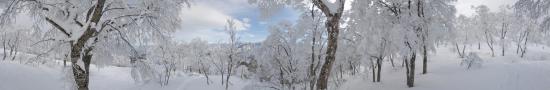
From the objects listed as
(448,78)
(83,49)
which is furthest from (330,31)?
(448,78)

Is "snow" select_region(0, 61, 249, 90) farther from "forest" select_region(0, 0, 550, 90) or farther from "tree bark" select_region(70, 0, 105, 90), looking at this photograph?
"tree bark" select_region(70, 0, 105, 90)

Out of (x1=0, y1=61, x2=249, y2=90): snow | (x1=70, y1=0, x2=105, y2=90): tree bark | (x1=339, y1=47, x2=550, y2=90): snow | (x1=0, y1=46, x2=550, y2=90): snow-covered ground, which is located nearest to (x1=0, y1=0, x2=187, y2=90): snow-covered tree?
(x1=70, y1=0, x2=105, y2=90): tree bark

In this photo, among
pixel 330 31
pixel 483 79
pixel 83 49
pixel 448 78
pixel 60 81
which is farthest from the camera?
pixel 60 81

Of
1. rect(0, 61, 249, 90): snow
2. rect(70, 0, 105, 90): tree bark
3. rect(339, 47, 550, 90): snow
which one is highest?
rect(70, 0, 105, 90): tree bark

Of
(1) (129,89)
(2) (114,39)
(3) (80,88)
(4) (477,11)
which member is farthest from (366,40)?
(4) (477,11)

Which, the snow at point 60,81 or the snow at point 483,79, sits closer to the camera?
the snow at point 483,79

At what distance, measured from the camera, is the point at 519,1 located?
11.2 meters

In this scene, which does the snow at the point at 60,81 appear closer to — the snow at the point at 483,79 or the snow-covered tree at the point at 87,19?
the snow-covered tree at the point at 87,19

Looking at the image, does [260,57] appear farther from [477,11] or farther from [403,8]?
[477,11]

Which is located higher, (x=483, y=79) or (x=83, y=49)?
(x=83, y=49)

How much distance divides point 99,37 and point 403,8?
14.2m

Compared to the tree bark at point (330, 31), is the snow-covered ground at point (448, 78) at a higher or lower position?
lower

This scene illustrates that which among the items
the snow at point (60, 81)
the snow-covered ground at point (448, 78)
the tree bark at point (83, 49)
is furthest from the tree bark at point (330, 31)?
the snow at point (60, 81)

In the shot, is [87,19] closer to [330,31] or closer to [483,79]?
[330,31]
